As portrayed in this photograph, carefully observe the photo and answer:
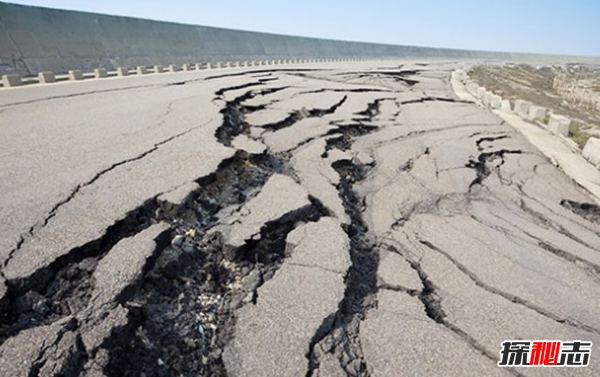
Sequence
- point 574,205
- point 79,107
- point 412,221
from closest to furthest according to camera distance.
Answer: point 412,221 < point 574,205 < point 79,107

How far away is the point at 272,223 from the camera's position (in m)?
2.51

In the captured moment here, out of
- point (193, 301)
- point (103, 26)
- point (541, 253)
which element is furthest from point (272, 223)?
point (103, 26)

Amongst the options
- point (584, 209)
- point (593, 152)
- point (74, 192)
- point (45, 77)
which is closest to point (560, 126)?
point (593, 152)

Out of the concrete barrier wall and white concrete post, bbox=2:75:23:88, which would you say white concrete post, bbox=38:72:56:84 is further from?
the concrete barrier wall

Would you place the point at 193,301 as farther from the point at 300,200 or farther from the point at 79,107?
the point at 79,107

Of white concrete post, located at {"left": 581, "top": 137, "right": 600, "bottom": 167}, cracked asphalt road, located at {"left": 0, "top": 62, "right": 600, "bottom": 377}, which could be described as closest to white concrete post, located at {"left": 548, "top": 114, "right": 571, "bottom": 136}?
white concrete post, located at {"left": 581, "top": 137, "right": 600, "bottom": 167}

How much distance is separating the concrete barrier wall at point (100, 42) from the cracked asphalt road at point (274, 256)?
1165cm

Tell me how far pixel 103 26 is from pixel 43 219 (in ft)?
60.1

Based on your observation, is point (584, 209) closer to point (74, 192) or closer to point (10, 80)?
point (74, 192)

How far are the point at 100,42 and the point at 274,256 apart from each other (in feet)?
59.7

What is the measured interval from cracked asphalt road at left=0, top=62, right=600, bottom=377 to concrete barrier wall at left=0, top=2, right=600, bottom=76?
11648 mm

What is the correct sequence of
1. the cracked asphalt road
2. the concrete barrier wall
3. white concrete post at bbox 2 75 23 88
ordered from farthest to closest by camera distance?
the concrete barrier wall, white concrete post at bbox 2 75 23 88, the cracked asphalt road

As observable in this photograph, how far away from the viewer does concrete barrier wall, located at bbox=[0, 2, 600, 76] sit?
13.2 meters

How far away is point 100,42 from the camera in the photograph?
16.7m
